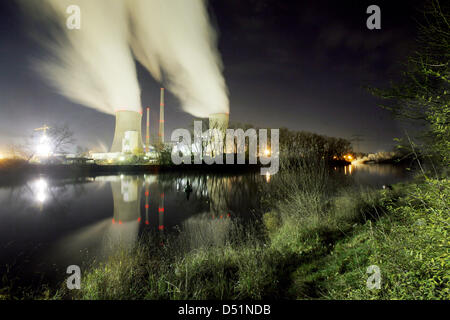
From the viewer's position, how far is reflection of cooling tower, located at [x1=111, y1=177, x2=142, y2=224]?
9.59m

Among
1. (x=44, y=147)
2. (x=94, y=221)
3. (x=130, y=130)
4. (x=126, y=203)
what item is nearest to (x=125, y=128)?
(x=130, y=130)

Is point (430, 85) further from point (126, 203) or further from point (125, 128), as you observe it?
point (125, 128)

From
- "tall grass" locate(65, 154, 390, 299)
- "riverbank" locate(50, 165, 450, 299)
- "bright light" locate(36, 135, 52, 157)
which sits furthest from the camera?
"bright light" locate(36, 135, 52, 157)

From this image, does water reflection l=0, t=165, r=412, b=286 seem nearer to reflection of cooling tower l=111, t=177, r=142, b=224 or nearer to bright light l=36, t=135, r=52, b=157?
reflection of cooling tower l=111, t=177, r=142, b=224

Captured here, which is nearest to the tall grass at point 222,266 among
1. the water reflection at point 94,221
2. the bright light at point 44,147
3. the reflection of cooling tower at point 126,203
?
the water reflection at point 94,221

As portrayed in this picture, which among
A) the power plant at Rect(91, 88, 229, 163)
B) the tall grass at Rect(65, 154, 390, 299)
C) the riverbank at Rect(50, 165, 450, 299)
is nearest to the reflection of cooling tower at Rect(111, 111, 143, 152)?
the power plant at Rect(91, 88, 229, 163)

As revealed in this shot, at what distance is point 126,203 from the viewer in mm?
12406

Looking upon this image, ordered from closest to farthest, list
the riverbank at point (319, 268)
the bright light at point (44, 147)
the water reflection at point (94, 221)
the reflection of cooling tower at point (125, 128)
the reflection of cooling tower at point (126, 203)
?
1. the riverbank at point (319, 268)
2. the water reflection at point (94, 221)
3. the reflection of cooling tower at point (126, 203)
4. the reflection of cooling tower at point (125, 128)
5. the bright light at point (44, 147)

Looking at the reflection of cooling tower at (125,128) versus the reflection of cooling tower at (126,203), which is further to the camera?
the reflection of cooling tower at (125,128)

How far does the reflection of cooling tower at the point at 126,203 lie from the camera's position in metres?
9.59

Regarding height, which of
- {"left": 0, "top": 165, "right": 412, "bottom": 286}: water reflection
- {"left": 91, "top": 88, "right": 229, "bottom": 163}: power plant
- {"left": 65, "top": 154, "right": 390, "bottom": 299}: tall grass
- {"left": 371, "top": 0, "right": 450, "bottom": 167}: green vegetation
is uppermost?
{"left": 91, "top": 88, "right": 229, "bottom": 163}: power plant

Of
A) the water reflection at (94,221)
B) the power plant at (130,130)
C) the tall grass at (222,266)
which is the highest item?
the power plant at (130,130)

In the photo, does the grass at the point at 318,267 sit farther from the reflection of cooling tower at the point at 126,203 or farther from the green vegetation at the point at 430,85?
the reflection of cooling tower at the point at 126,203

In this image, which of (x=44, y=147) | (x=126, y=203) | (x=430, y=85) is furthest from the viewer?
(x=44, y=147)
